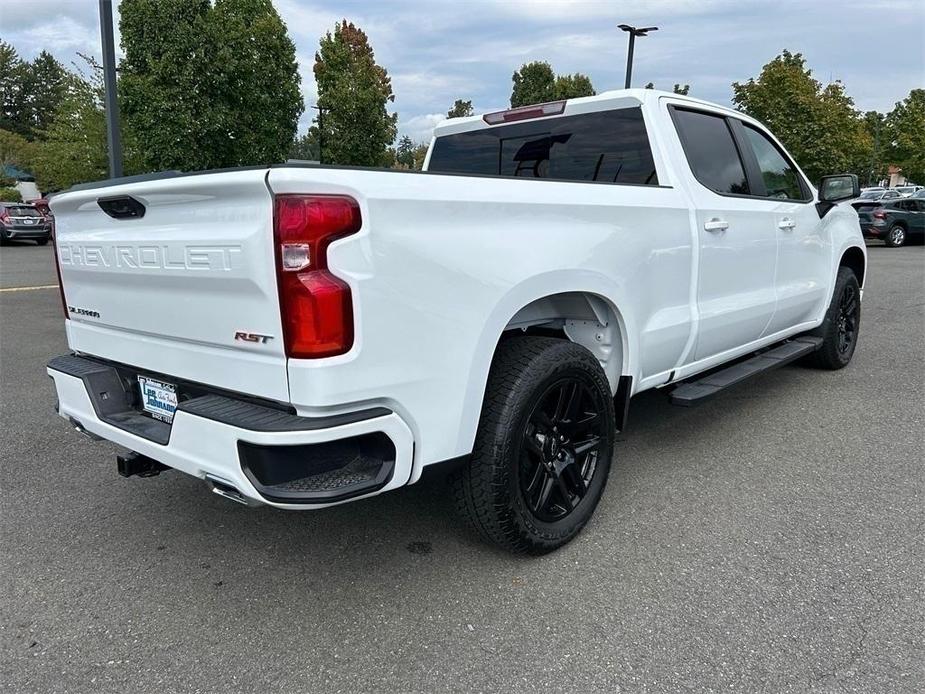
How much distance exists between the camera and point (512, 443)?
2518 mm

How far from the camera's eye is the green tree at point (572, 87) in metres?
36.2

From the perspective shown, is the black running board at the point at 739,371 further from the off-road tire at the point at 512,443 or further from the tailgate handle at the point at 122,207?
the tailgate handle at the point at 122,207

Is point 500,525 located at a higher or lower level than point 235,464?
lower

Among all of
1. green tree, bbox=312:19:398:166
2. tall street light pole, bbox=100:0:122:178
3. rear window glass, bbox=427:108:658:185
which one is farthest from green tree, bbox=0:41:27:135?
rear window glass, bbox=427:108:658:185

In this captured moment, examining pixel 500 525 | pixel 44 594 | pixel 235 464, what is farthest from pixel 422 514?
pixel 44 594

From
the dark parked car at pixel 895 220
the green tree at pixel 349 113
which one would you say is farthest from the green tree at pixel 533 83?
the dark parked car at pixel 895 220

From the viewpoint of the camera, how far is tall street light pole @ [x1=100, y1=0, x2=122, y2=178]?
824 cm

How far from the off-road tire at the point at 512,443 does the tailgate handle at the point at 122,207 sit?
1405 millimetres

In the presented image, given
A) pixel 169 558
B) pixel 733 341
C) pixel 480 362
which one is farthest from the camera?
pixel 733 341

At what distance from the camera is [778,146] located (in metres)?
4.74

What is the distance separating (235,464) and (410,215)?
0.92m

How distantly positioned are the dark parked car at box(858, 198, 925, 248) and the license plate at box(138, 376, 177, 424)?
71.7ft

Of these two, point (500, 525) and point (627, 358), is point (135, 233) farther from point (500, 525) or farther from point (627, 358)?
point (627, 358)

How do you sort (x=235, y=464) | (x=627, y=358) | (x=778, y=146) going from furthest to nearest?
(x=778, y=146) → (x=627, y=358) → (x=235, y=464)
